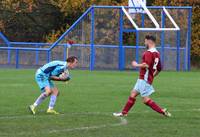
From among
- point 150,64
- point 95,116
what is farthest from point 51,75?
point 150,64

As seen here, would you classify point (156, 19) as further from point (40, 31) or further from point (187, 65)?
point (40, 31)

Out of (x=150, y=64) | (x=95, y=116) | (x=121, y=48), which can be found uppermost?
(x=150, y=64)

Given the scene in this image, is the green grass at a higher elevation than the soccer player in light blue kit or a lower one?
lower

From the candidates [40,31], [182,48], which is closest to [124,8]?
[182,48]

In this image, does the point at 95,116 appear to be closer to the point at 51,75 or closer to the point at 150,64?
the point at 51,75

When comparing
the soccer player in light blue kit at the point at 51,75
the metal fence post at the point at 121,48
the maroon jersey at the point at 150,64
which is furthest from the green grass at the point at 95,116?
the metal fence post at the point at 121,48

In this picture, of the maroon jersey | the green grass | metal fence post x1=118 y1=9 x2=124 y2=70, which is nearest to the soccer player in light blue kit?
the green grass

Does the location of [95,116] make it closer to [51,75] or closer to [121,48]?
[51,75]

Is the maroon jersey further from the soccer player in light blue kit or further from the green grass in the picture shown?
the soccer player in light blue kit

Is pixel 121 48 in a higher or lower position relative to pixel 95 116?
higher

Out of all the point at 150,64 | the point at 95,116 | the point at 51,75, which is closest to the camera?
the point at 150,64

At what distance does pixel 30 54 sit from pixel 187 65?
9.82m

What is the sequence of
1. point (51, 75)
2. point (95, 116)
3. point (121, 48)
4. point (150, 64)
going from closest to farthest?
1. point (150, 64)
2. point (95, 116)
3. point (51, 75)
4. point (121, 48)

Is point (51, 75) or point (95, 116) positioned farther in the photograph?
point (51, 75)
